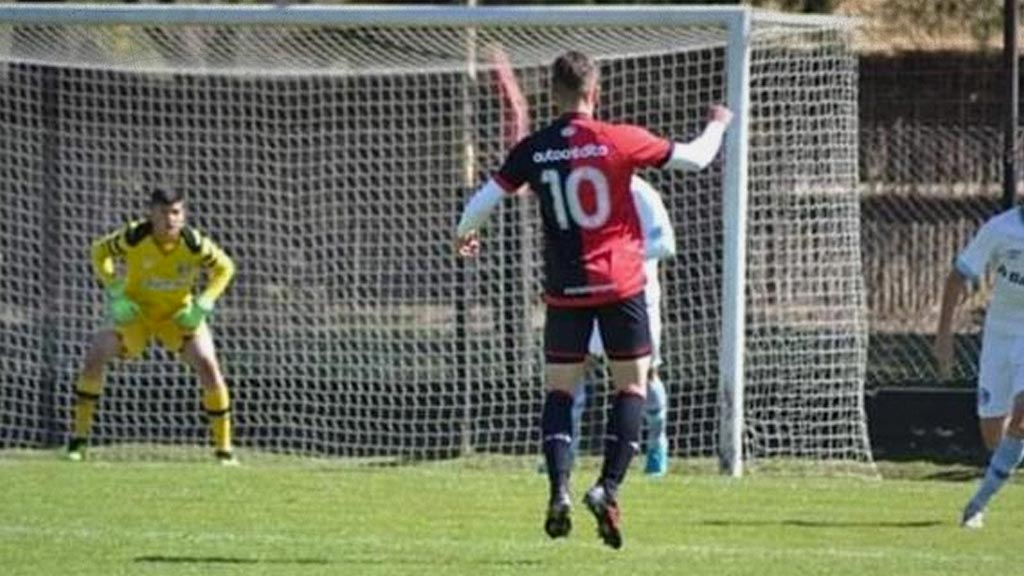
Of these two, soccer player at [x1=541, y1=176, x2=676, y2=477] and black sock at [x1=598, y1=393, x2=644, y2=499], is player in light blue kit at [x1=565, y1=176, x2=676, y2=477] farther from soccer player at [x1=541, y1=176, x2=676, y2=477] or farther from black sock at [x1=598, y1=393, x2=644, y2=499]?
black sock at [x1=598, y1=393, x2=644, y2=499]

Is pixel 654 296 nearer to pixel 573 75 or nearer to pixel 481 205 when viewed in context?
pixel 481 205

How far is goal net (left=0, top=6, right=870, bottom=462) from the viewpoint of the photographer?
19234 mm

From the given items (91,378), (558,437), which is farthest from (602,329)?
(91,378)

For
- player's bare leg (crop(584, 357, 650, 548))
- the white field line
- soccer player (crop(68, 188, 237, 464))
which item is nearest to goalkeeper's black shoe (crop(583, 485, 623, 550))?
player's bare leg (crop(584, 357, 650, 548))

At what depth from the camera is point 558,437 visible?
12.7m

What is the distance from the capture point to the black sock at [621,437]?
1262 cm

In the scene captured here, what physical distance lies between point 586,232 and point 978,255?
8.67 ft

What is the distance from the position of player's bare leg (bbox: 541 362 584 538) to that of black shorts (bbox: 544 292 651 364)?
0.21 ft

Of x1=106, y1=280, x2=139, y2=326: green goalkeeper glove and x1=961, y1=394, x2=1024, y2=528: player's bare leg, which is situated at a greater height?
x1=106, y1=280, x2=139, y2=326: green goalkeeper glove

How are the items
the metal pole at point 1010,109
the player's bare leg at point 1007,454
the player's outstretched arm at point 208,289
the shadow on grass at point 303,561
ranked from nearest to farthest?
the shadow on grass at point 303,561 < the player's bare leg at point 1007,454 < the player's outstretched arm at point 208,289 < the metal pole at point 1010,109

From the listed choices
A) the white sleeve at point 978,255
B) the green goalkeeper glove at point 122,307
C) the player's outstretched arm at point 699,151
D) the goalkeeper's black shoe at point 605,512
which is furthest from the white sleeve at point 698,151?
the green goalkeeper glove at point 122,307

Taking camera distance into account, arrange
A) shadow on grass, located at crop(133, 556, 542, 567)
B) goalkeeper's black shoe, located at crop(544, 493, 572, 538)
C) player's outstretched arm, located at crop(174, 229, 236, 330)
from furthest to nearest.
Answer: player's outstretched arm, located at crop(174, 229, 236, 330)
goalkeeper's black shoe, located at crop(544, 493, 572, 538)
shadow on grass, located at crop(133, 556, 542, 567)

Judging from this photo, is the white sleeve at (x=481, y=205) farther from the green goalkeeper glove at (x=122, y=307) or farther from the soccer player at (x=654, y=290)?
the green goalkeeper glove at (x=122, y=307)

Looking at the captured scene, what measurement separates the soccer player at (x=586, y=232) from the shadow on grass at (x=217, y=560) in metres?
1.10
